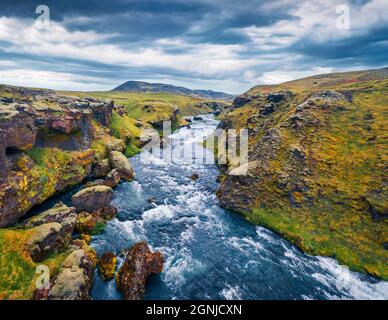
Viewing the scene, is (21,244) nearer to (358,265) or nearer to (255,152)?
(358,265)

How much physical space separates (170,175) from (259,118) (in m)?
42.6

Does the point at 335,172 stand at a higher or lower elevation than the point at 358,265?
higher

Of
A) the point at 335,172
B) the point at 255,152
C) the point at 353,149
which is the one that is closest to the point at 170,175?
the point at 255,152

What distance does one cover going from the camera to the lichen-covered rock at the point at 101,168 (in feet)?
201

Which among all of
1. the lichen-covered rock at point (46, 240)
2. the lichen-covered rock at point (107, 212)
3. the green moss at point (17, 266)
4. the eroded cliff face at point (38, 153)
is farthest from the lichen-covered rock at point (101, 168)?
the green moss at point (17, 266)

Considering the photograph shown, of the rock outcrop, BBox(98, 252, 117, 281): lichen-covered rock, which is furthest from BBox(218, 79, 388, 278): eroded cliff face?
the rock outcrop

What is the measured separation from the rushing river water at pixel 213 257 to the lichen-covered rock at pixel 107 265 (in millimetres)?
817

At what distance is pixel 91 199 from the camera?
4391 centimetres

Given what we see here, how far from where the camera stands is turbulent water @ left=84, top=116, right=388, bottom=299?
95.9 feet

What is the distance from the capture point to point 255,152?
59375 millimetres

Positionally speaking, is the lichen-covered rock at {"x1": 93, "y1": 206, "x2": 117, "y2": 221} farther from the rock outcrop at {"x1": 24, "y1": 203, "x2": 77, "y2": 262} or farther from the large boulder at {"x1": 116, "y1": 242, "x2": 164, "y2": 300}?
the large boulder at {"x1": 116, "y1": 242, "x2": 164, "y2": 300}

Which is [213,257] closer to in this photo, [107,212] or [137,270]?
[137,270]

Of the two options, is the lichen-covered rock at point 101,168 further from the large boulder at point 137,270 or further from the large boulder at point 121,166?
the large boulder at point 137,270
